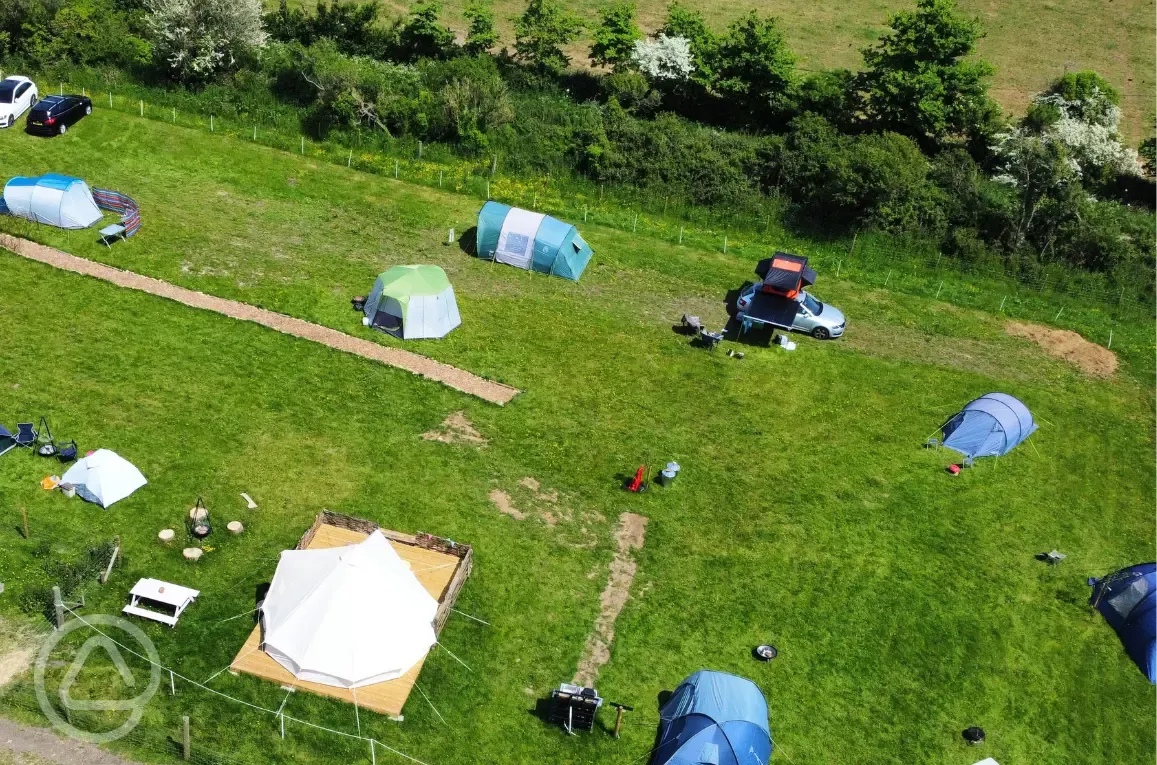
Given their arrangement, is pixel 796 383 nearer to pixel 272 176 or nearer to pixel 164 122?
pixel 272 176

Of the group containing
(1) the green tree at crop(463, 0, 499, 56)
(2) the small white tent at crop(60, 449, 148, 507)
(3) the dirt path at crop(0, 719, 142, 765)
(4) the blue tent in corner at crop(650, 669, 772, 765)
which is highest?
(1) the green tree at crop(463, 0, 499, 56)

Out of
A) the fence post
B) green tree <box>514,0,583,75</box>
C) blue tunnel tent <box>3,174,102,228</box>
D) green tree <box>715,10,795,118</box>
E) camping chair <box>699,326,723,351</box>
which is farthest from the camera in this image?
green tree <box>514,0,583,75</box>

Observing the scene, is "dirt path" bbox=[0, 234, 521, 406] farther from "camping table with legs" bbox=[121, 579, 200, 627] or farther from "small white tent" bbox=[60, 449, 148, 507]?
"camping table with legs" bbox=[121, 579, 200, 627]

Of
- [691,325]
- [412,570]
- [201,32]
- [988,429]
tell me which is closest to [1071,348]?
[988,429]

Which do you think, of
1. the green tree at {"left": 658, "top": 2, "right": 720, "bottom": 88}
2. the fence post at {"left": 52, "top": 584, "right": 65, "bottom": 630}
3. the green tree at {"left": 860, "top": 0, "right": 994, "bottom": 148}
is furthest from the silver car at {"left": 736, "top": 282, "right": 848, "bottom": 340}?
the fence post at {"left": 52, "top": 584, "right": 65, "bottom": 630}

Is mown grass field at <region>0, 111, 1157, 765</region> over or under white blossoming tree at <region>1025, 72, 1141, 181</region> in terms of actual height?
under

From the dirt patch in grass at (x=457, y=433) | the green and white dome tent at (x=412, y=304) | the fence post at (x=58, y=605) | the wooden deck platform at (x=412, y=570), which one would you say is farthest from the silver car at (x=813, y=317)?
the fence post at (x=58, y=605)
